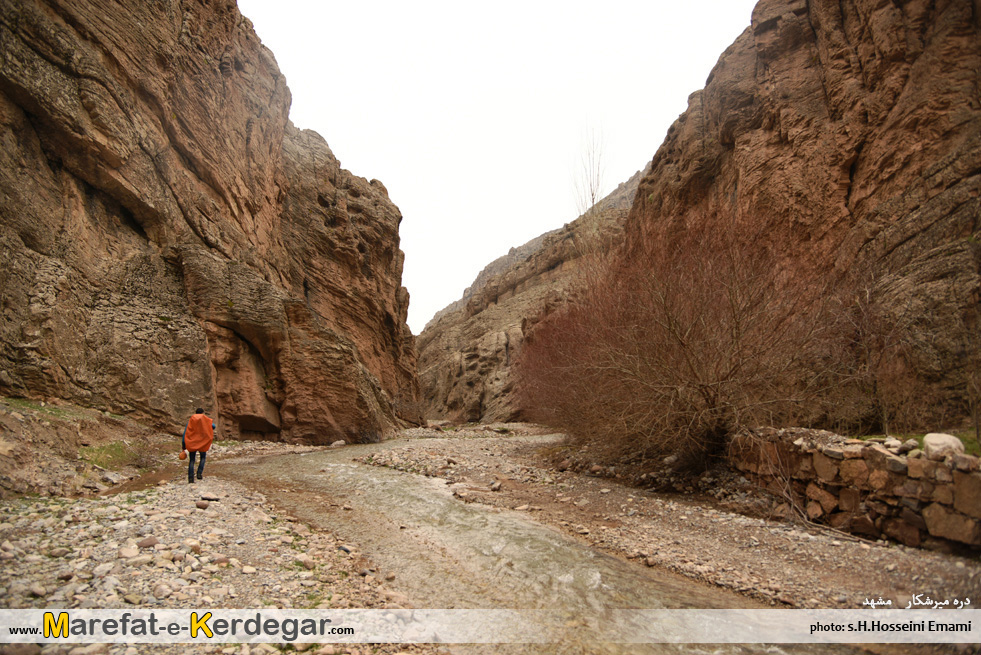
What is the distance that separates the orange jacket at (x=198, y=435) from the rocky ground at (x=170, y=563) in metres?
1.73

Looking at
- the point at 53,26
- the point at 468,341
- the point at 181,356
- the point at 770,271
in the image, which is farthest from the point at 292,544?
the point at 468,341

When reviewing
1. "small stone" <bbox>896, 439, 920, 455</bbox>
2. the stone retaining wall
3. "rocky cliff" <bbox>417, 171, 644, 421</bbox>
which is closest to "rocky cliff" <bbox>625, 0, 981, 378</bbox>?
"small stone" <bbox>896, 439, 920, 455</bbox>

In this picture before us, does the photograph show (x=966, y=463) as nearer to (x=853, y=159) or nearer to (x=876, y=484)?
(x=876, y=484)

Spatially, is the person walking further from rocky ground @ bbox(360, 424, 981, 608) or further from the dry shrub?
the dry shrub

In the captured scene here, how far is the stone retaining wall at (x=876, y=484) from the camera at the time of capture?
4.14 m

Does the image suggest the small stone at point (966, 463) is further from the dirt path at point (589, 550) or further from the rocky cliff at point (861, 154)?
the rocky cliff at point (861, 154)

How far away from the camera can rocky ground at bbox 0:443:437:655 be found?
3.13 metres

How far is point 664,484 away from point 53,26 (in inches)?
713

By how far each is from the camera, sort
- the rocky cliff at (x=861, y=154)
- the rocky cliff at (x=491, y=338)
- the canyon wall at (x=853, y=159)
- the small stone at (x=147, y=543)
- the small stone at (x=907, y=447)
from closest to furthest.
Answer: the small stone at (x=147, y=543) → the small stone at (x=907, y=447) → the canyon wall at (x=853, y=159) → the rocky cliff at (x=861, y=154) → the rocky cliff at (x=491, y=338)

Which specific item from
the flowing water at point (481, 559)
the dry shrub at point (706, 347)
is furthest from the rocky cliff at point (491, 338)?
the flowing water at point (481, 559)

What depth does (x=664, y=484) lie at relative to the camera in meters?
8.27

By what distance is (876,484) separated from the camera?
16.4ft

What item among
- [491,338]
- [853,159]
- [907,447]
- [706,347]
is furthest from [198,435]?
[491,338]

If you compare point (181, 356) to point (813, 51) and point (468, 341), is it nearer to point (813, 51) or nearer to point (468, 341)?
point (813, 51)
